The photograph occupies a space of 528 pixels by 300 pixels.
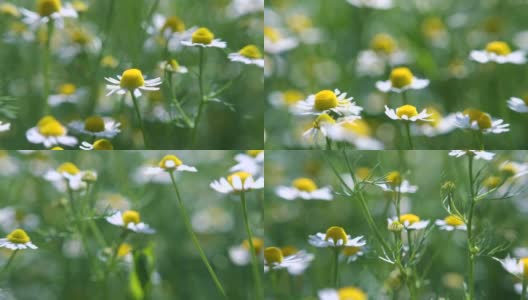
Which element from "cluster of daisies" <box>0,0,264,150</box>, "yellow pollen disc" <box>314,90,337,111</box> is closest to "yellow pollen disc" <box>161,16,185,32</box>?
"cluster of daisies" <box>0,0,264,150</box>

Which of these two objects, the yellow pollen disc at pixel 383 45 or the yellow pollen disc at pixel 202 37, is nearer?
the yellow pollen disc at pixel 202 37

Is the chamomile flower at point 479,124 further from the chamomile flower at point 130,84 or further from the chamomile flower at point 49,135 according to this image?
the chamomile flower at point 49,135

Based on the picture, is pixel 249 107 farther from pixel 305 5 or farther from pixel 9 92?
pixel 305 5

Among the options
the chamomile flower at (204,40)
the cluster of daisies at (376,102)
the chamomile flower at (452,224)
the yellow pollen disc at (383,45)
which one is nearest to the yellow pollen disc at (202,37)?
the chamomile flower at (204,40)

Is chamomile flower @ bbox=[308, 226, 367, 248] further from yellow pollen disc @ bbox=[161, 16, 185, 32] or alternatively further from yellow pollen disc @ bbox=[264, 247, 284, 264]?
yellow pollen disc @ bbox=[161, 16, 185, 32]

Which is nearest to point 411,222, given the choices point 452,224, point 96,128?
point 452,224

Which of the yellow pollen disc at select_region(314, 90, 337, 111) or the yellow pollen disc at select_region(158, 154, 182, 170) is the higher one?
the yellow pollen disc at select_region(314, 90, 337, 111)
